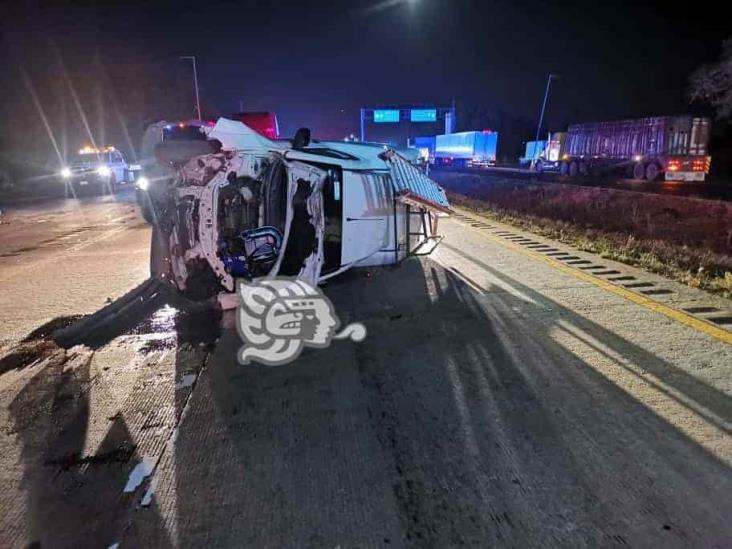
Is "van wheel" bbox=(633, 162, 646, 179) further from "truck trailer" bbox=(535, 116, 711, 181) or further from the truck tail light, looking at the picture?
the truck tail light

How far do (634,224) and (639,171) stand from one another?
45.1 feet

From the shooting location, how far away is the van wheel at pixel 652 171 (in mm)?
23297

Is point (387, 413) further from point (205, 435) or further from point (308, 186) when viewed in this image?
point (308, 186)

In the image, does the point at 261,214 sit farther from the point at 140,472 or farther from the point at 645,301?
the point at 645,301

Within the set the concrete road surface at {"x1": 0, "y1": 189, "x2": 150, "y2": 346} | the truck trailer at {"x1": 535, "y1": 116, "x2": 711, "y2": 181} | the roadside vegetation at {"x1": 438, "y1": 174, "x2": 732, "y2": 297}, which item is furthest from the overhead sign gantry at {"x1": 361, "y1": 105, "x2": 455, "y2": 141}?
the concrete road surface at {"x1": 0, "y1": 189, "x2": 150, "y2": 346}

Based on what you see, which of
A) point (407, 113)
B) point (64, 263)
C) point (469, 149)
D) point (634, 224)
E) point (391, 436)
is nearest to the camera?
point (391, 436)

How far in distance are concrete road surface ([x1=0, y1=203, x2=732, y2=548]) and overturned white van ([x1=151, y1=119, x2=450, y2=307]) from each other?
72 cm

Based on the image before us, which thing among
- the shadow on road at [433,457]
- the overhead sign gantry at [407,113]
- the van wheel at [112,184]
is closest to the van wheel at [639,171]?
the shadow on road at [433,457]

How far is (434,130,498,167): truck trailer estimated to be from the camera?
136 ft

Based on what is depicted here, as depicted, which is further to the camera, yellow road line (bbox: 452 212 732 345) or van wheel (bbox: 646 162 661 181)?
van wheel (bbox: 646 162 661 181)

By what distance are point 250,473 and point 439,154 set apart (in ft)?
170

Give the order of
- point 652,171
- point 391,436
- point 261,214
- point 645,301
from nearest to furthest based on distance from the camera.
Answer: point 391,436, point 261,214, point 645,301, point 652,171

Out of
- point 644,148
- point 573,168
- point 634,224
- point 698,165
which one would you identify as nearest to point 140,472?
point 634,224

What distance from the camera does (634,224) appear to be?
13.1 m
